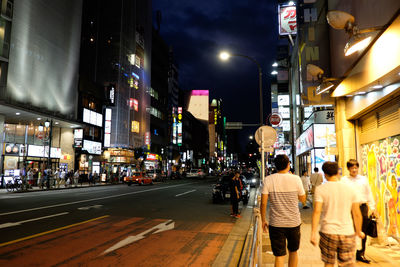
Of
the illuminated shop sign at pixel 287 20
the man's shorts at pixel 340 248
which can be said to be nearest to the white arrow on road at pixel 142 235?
the man's shorts at pixel 340 248

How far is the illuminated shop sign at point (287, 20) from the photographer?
31.2 m

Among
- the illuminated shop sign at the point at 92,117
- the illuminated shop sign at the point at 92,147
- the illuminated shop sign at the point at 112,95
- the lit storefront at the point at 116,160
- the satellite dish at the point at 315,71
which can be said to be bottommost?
the lit storefront at the point at 116,160

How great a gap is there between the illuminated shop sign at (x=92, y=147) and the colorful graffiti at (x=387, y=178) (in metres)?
39.6

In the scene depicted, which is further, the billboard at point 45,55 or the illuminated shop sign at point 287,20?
the billboard at point 45,55

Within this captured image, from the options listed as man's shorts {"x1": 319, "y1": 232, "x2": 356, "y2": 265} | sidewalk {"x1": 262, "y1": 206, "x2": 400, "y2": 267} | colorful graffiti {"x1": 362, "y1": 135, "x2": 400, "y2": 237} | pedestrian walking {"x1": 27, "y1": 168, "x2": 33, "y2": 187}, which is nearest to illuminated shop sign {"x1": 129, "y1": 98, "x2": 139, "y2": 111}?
pedestrian walking {"x1": 27, "y1": 168, "x2": 33, "y2": 187}

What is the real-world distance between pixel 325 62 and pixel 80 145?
35.6 meters

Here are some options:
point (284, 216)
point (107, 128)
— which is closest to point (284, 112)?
point (107, 128)

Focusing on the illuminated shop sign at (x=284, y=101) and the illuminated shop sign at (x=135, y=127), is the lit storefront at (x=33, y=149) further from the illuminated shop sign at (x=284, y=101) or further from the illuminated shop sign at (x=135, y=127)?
the illuminated shop sign at (x=284, y=101)

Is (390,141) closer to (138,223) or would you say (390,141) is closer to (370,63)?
(370,63)

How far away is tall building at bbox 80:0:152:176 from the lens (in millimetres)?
51238

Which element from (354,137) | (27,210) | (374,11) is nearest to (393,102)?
(374,11)

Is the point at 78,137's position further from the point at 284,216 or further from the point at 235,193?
the point at 284,216

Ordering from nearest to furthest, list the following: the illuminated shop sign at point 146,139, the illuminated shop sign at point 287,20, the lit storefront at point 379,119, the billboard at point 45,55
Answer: the lit storefront at point 379,119 < the illuminated shop sign at point 287,20 < the billboard at point 45,55 < the illuminated shop sign at point 146,139

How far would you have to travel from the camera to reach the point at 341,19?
814 centimetres
